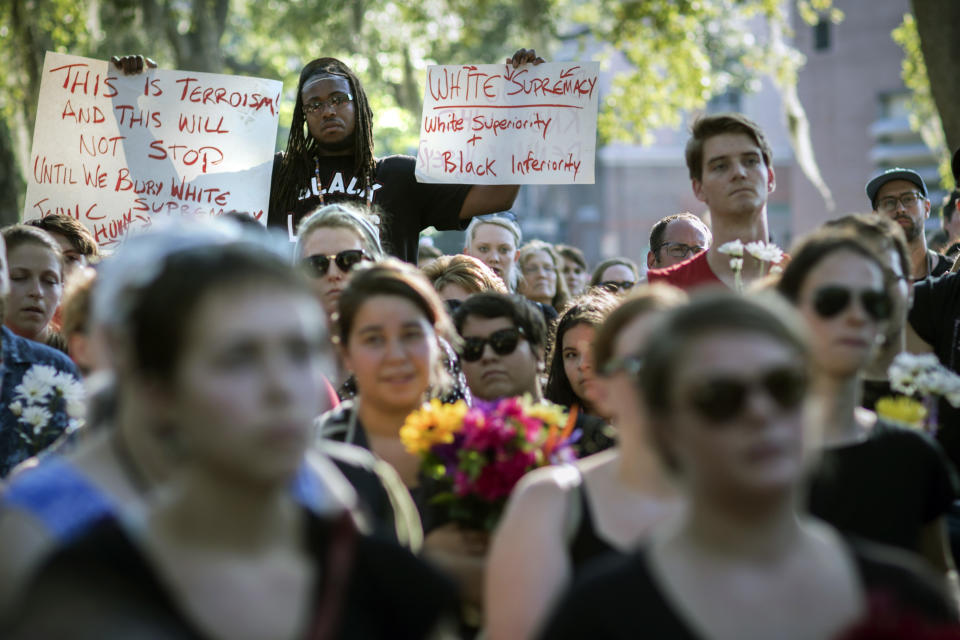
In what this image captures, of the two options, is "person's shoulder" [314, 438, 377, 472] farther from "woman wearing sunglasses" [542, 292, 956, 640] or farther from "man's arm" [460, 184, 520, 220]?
"man's arm" [460, 184, 520, 220]

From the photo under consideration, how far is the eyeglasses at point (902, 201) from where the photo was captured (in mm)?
6770

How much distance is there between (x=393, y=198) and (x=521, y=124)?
3.46 feet

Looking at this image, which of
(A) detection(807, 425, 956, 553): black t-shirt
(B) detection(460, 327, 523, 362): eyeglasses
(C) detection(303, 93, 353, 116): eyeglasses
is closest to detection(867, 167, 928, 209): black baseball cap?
(C) detection(303, 93, 353, 116): eyeglasses

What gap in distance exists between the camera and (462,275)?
5.99m

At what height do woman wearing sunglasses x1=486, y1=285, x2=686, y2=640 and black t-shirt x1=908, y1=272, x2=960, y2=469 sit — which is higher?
black t-shirt x1=908, y1=272, x2=960, y2=469

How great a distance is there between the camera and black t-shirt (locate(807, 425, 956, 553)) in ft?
9.70

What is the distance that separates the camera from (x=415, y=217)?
238 inches

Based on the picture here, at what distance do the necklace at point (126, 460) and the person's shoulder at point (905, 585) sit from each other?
4.43 feet

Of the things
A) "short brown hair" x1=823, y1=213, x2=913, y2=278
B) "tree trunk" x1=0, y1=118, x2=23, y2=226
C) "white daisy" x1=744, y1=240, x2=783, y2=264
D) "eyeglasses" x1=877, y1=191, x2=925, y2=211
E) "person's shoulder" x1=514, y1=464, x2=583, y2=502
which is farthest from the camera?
"tree trunk" x1=0, y1=118, x2=23, y2=226

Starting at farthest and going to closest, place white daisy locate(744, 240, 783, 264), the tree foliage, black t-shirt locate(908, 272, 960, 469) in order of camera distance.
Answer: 1. the tree foliage
2. black t-shirt locate(908, 272, 960, 469)
3. white daisy locate(744, 240, 783, 264)

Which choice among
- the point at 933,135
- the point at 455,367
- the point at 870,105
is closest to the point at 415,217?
the point at 455,367

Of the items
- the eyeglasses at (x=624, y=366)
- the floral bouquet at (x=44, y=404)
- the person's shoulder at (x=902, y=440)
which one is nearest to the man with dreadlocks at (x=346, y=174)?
the floral bouquet at (x=44, y=404)

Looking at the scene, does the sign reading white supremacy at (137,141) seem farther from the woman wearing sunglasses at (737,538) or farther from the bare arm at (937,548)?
the woman wearing sunglasses at (737,538)

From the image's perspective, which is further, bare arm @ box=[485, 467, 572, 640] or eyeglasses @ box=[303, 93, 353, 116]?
eyeglasses @ box=[303, 93, 353, 116]
